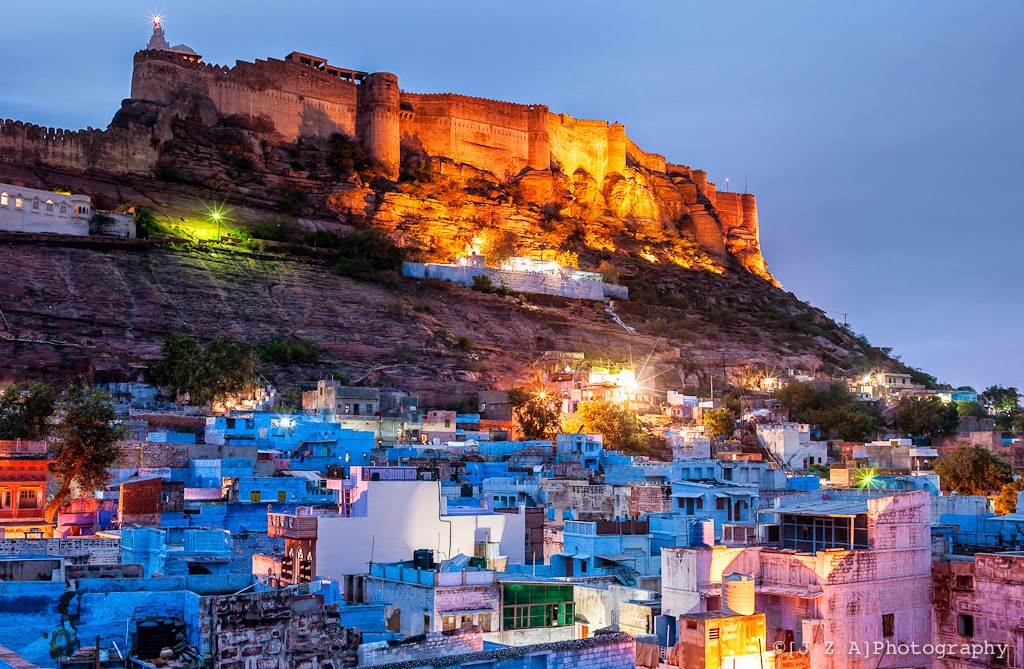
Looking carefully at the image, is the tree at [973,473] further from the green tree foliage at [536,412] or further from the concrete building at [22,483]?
the concrete building at [22,483]

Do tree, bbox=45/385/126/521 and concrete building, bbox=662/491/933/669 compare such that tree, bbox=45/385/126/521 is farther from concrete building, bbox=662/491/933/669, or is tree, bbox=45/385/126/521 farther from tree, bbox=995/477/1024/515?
tree, bbox=995/477/1024/515

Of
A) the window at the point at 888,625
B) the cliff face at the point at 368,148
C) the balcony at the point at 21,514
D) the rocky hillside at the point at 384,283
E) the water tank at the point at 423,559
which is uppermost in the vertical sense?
the cliff face at the point at 368,148

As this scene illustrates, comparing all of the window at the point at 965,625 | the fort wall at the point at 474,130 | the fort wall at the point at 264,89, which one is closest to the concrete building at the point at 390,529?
the window at the point at 965,625

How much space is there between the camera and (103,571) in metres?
12.6

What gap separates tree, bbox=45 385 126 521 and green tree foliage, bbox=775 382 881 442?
3106cm

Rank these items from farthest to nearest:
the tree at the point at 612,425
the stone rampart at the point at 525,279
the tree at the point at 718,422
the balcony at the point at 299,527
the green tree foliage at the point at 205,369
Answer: the stone rampart at the point at 525,279, the tree at the point at 718,422, the tree at the point at 612,425, the green tree foliage at the point at 205,369, the balcony at the point at 299,527

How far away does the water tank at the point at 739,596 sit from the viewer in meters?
14.6

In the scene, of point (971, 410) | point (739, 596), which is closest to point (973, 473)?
point (739, 596)

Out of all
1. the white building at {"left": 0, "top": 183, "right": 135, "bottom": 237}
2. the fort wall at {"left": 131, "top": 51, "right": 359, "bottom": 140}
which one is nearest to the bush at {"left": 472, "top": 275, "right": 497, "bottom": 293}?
the fort wall at {"left": 131, "top": 51, "right": 359, "bottom": 140}

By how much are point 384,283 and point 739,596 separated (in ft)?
156

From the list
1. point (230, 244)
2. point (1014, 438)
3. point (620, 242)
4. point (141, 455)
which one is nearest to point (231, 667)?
point (141, 455)

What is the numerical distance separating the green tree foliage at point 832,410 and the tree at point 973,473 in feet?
38.4

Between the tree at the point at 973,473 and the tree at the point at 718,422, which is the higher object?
the tree at the point at 718,422

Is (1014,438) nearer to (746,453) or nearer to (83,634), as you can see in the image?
(746,453)
